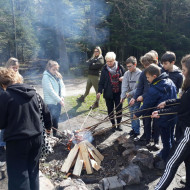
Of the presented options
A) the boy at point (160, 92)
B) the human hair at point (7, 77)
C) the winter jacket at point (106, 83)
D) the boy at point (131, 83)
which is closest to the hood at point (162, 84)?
the boy at point (160, 92)

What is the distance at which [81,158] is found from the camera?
392 cm

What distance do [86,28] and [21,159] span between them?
51.6 feet

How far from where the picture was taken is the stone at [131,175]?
329 centimetres

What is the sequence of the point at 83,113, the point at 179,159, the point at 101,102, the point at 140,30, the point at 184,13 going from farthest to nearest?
the point at 184,13 → the point at 140,30 → the point at 101,102 → the point at 83,113 → the point at 179,159

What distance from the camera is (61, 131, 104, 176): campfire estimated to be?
12.4 ft

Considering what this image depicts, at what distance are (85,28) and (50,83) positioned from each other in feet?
43.7

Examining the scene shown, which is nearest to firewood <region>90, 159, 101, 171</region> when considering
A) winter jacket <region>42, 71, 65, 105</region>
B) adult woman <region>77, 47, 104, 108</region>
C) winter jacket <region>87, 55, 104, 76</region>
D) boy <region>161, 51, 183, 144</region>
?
winter jacket <region>42, 71, 65, 105</region>

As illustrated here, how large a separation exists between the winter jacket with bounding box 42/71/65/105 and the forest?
10.6m

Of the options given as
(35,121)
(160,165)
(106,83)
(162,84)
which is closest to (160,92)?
(162,84)

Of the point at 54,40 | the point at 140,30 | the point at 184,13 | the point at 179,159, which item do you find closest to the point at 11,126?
the point at 179,159

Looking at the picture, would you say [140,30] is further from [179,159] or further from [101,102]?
[179,159]

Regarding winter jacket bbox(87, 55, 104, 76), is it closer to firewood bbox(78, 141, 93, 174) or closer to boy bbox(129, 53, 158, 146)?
boy bbox(129, 53, 158, 146)

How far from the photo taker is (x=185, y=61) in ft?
9.54

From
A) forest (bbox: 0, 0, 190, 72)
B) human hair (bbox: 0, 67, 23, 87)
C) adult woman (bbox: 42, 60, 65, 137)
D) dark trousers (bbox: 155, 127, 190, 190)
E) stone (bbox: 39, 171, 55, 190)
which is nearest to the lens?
human hair (bbox: 0, 67, 23, 87)
